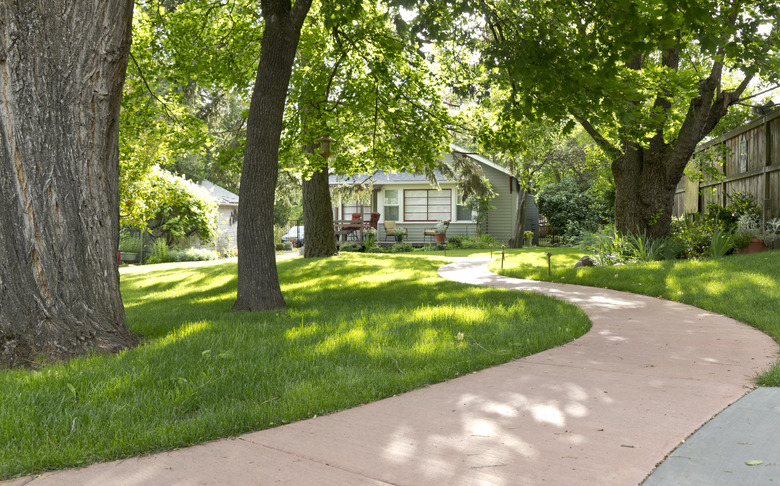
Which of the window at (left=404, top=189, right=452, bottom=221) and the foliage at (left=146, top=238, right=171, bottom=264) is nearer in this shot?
the foliage at (left=146, top=238, right=171, bottom=264)

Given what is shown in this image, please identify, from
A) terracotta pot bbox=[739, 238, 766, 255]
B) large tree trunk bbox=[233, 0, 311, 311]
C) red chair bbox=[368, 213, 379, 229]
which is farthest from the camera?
red chair bbox=[368, 213, 379, 229]

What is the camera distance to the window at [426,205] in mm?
29875

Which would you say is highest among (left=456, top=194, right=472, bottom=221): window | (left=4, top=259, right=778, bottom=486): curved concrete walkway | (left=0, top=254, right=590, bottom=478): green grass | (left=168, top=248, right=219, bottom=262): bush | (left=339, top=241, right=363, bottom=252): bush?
(left=456, top=194, right=472, bottom=221): window

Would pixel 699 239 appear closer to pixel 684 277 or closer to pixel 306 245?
pixel 684 277

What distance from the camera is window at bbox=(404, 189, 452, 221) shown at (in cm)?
2988

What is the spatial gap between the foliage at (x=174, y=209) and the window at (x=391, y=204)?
8.74 metres

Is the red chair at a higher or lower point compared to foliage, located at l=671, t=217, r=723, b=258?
higher

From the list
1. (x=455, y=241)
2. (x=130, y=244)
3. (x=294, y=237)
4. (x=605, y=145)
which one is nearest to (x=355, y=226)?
(x=455, y=241)

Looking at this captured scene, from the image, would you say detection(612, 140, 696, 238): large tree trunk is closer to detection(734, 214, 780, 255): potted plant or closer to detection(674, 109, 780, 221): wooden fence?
detection(734, 214, 780, 255): potted plant

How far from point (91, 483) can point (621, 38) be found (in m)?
7.51

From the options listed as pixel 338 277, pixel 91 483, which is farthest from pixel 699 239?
pixel 91 483

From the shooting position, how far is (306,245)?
664 inches

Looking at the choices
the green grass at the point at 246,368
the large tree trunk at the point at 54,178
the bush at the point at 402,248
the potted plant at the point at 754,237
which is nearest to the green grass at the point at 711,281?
the potted plant at the point at 754,237

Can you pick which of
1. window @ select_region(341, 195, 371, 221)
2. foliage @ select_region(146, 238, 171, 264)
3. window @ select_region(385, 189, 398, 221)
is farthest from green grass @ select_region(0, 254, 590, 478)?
window @ select_region(341, 195, 371, 221)
